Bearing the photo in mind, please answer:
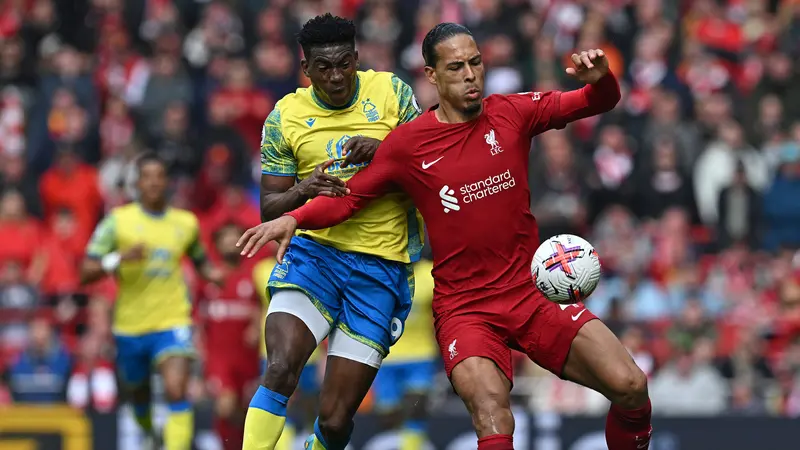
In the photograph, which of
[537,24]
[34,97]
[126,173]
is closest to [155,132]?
[126,173]

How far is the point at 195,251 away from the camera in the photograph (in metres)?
14.2

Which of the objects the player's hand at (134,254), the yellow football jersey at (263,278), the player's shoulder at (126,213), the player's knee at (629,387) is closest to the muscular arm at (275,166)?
the player's knee at (629,387)

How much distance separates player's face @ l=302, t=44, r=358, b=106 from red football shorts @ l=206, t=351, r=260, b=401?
7.46m

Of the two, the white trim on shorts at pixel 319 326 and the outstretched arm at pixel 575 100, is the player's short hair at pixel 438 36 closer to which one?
the outstretched arm at pixel 575 100

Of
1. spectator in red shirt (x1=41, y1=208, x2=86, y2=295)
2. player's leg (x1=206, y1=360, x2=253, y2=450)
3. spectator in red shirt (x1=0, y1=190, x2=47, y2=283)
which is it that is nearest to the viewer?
player's leg (x1=206, y1=360, x2=253, y2=450)

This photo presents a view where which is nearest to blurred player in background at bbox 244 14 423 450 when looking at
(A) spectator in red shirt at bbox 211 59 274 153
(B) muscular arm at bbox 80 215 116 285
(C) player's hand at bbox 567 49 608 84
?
(C) player's hand at bbox 567 49 608 84

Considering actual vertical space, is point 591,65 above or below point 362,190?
above

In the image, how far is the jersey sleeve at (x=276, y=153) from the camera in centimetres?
966

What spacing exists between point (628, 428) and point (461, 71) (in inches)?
97.4

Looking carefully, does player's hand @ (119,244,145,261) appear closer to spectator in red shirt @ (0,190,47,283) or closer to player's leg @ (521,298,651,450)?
spectator in red shirt @ (0,190,47,283)

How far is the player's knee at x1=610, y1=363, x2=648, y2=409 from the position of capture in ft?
30.0

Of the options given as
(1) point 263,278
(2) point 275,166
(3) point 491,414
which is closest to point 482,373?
(3) point 491,414

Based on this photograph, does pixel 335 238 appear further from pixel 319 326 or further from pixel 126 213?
pixel 126 213

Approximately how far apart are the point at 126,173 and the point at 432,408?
530 centimetres
